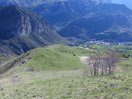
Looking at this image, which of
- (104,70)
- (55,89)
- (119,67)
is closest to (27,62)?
(119,67)

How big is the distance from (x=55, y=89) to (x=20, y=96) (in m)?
7.75

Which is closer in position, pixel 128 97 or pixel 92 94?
pixel 128 97

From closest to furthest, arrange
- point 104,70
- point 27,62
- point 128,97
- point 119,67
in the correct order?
point 128,97 < point 104,70 < point 119,67 < point 27,62

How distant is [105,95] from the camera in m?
60.4

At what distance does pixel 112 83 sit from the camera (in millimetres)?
70000

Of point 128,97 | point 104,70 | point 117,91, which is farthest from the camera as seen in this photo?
point 104,70

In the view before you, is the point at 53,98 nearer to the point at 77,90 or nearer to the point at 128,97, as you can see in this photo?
the point at 77,90

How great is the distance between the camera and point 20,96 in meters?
69.9

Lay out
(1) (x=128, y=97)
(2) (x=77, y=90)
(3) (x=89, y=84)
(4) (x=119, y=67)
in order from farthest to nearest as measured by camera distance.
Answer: (4) (x=119, y=67) → (3) (x=89, y=84) → (2) (x=77, y=90) → (1) (x=128, y=97)

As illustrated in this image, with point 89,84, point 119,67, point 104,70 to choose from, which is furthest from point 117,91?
point 119,67

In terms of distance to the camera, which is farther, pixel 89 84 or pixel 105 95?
pixel 89 84

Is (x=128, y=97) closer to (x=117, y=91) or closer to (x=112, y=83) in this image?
(x=117, y=91)

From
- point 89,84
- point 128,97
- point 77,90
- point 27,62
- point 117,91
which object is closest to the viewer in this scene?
point 128,97

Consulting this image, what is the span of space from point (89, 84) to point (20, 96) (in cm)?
1374
